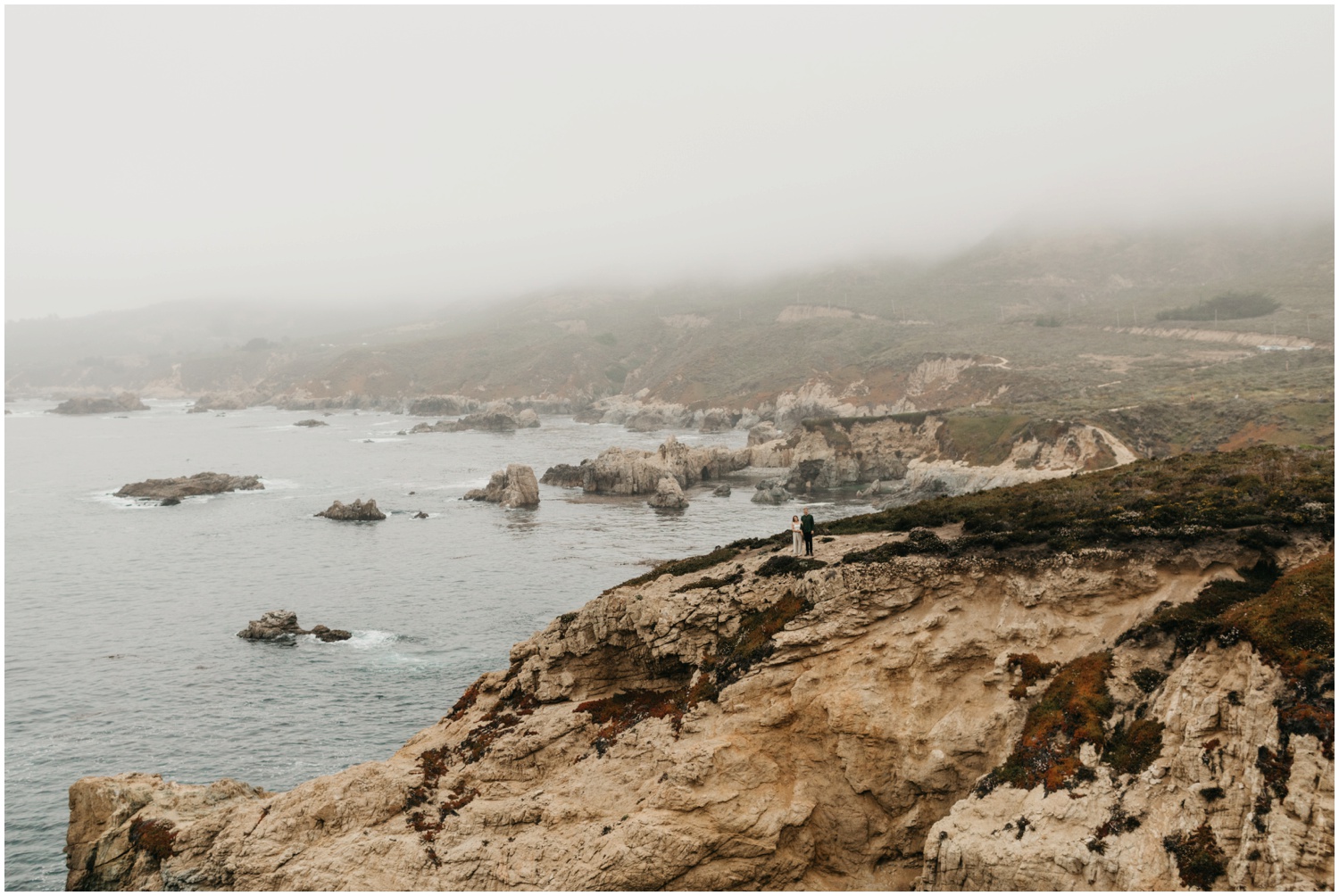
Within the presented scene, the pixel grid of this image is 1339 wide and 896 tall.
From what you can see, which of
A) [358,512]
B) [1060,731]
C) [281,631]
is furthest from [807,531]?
[358,512]

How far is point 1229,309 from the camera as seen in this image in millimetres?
171750

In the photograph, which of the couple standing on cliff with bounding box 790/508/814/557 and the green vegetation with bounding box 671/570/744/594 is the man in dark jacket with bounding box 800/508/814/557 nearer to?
the couple standing on cliff with bounding box 790/508/814/557

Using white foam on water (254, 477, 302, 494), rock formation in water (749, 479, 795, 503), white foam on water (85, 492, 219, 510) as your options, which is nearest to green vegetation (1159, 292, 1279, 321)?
rock formation in water (749, 479, 795, 503)

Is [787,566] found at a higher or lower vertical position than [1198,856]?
higher

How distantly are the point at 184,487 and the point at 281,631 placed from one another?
2576 inches

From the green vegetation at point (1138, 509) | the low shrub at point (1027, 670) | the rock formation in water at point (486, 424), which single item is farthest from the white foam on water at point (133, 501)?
the low shrub at point (1027, 670)

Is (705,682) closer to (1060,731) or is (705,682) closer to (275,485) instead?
(1060,731)

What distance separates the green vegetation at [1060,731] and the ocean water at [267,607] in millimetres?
26169

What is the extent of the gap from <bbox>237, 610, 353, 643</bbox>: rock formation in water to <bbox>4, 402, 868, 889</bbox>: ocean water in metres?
0.85

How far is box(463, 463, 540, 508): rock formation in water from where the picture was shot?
9300 cm

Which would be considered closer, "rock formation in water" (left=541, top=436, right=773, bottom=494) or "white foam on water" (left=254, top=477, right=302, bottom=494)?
"rock formation in water" (left=541, top=436, right=773, bottom=494)

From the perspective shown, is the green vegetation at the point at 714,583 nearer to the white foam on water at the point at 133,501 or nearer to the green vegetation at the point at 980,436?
the green vegetation at the point at 980,436

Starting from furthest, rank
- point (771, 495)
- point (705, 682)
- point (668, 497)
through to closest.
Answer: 1. point (771, 495)
2. point (668, 497)
3. point (705, 682)

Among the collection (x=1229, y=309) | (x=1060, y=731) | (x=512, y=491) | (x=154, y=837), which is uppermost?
(x=1229, y=309)
